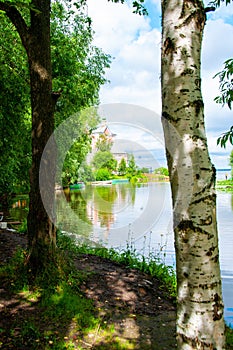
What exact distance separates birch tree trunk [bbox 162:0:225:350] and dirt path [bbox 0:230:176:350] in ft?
5.35

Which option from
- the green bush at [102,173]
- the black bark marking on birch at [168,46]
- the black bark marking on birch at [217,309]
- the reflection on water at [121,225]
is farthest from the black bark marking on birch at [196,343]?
the green bush at [102,173]

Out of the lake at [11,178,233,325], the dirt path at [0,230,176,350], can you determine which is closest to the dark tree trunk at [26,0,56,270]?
the dirt path at [0,230,176,350]

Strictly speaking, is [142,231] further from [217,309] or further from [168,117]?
[168,117]

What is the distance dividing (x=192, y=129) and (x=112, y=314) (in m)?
2.76

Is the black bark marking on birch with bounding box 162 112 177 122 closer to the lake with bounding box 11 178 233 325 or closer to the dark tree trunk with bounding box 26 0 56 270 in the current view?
the dark tree trunk with bounding box 26 0 56 270

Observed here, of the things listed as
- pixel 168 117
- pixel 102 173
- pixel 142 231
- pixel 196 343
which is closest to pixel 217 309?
pixel 196 343

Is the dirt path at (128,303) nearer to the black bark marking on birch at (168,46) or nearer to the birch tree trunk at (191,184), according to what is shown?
the birch tree trunk at (191,184)

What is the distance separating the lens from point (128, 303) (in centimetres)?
403

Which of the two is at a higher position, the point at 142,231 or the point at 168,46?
the point at 168,46

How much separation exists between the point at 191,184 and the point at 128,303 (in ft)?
9.47

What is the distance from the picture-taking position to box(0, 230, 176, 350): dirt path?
319 centimetres

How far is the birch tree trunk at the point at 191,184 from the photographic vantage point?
1.59 metres

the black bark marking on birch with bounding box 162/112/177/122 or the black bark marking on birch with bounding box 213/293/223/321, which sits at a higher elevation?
the black bark marking on birch with bounding box 162/112/177/122

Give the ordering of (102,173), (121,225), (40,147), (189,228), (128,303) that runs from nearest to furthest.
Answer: (189,228) → (128,303) → (40,147) → (121,225) → (102,173)
